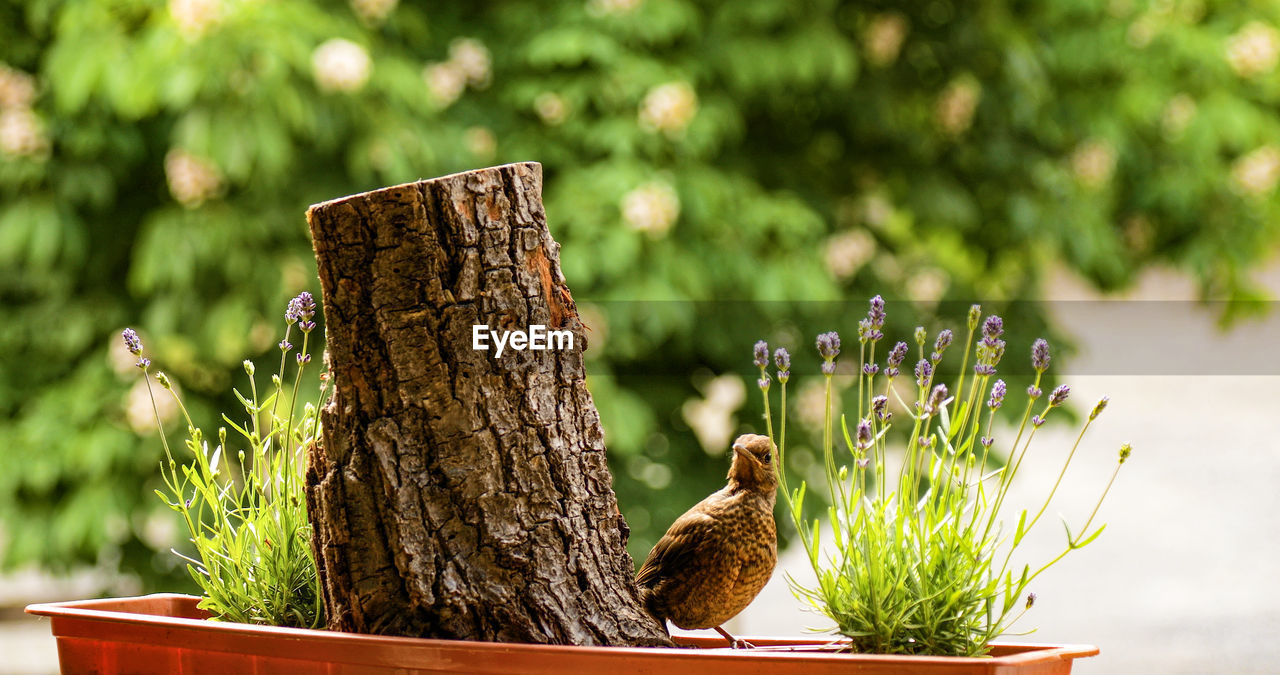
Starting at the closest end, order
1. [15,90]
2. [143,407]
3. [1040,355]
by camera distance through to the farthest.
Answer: [1040,355] < [143,407] < [15,90]

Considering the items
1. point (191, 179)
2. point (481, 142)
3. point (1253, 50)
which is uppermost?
point (1253, 50)

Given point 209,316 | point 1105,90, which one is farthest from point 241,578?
point 1105,90

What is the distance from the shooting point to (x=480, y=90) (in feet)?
8.05

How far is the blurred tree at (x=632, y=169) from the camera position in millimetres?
2068

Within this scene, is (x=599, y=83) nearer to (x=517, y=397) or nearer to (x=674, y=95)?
(x=674, y=95)

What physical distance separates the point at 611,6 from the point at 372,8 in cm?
48

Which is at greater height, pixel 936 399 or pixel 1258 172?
pixel 1258 172

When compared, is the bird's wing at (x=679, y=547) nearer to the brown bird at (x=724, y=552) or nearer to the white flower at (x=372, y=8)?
the brown bird at (x=724, y=552)

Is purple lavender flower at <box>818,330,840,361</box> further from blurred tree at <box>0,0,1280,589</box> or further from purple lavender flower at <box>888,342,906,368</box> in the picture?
blurred tree at <box>0,0,1280,589</box>

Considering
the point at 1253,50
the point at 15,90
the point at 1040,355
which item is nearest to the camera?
the point at 1040,355

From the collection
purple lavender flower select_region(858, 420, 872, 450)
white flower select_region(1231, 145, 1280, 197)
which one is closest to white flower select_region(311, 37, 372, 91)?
purple lavender flower select_region(858, 420, 872, 450)

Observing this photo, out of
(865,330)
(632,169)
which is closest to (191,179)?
(632,169)

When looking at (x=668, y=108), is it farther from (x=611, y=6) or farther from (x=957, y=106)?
(x=957, y=106)

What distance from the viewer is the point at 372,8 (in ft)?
7.54
